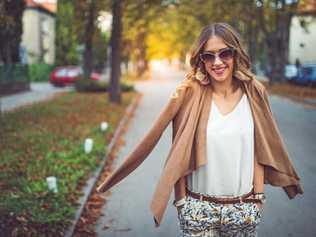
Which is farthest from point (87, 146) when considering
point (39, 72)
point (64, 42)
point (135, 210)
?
point (64, 42)

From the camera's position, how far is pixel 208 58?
9.23 feet

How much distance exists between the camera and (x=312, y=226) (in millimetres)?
5570

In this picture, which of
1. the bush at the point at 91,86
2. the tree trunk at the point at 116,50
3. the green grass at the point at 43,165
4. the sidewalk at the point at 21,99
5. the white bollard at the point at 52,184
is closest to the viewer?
the green grass at the point at 43,165

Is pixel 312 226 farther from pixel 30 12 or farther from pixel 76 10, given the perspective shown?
pixel 30 12

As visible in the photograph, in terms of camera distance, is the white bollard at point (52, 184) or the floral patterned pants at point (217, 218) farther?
the white bollard at point (52, 184)

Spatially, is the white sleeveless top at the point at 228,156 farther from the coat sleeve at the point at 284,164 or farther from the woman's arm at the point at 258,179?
the coat sleeve at the point at 284,164

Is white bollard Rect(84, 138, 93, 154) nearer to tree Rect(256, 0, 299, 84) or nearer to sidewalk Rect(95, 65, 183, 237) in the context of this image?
sidewalk Rect(95, 65, 183, 237)

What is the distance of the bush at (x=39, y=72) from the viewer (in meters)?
48.8

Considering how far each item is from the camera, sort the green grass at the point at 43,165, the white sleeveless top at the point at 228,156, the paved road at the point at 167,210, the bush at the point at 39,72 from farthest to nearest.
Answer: the bush at the point at 39,72 → the paved road at the point at 167,210 → the green grass at the point at 43,165 → the white sleeveless top at the point at 228,156

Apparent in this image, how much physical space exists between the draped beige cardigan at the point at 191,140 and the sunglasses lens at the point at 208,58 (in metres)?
0.13

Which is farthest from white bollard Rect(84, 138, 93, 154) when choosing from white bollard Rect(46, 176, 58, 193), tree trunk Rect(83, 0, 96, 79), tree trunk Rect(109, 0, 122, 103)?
tree trunk Rect(83, 0, 96, 79)

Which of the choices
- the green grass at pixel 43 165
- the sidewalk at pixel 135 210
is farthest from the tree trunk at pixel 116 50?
the sidewalk at pixel 135 210

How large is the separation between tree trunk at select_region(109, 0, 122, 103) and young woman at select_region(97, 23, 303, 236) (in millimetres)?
18711

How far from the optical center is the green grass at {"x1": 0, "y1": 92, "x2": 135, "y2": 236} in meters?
5.37
